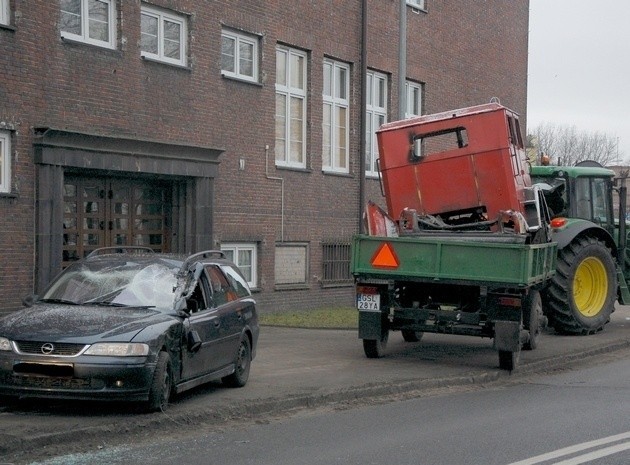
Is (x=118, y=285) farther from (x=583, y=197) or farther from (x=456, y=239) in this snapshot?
(x=583, y=197)

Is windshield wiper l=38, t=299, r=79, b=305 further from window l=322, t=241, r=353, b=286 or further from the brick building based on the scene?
window l=322, t=241, r=353, b=286

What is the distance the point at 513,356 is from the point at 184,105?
829 centimetres

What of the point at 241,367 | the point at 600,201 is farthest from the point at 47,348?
the point at 600,201

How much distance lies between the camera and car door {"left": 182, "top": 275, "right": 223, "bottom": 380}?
10.4 metres

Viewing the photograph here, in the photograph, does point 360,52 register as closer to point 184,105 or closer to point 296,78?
point 296,78

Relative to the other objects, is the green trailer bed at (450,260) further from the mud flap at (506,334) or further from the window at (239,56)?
the window at (239,56)

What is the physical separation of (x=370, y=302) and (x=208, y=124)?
275 inches

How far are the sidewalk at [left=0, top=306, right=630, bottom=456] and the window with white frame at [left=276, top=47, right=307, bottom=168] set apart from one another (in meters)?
5.08

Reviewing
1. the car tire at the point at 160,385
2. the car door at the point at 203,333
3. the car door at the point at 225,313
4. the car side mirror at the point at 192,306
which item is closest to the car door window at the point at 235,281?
the car door at the point at 225,313

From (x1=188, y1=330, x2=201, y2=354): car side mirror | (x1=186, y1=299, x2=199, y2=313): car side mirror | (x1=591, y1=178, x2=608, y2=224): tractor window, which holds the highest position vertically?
(x1=591, y1=178, x2=608, y2=224): tractor window

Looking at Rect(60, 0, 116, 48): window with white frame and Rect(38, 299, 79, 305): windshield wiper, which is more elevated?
Rect(60, 0, 116, 48): window with white frame

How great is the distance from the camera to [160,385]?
378 inches

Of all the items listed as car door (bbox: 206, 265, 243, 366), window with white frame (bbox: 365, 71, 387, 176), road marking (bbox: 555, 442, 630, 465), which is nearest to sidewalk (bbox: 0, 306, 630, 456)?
car door (bbox: 206, 265, 243, 366)

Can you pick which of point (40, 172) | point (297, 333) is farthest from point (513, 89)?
point (40, 172)
